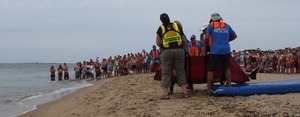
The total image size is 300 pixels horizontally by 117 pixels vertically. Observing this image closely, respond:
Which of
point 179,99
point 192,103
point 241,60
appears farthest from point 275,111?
point 241,60

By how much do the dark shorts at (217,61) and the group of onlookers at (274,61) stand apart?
10840 millimetres

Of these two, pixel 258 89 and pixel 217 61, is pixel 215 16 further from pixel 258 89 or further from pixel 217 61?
pixel 258 89

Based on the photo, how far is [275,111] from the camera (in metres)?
5.79

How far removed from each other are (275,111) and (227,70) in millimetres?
2096

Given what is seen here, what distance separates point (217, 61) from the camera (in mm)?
7723

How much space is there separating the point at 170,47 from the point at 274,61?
575 inches

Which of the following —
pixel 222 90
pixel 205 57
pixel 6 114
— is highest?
pixel 205 57

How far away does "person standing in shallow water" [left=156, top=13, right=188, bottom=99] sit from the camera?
769 centimetres

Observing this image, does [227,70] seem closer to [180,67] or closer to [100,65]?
[180,67]

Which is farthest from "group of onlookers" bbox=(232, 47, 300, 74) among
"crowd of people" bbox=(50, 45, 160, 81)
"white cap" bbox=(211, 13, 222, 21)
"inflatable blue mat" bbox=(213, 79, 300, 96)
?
"white cap" bbox=(211, 13, 222, 21)

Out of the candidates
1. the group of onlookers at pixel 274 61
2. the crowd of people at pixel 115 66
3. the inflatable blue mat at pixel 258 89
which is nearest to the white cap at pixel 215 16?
the inflatable blue mat at pixel 258 89

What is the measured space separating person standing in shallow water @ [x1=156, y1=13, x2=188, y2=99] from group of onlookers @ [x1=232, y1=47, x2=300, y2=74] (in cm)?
1107

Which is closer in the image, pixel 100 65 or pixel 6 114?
pixel 6 114

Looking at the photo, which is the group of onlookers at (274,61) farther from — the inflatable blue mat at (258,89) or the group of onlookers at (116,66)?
the inflatable blue mat at (258,89)
